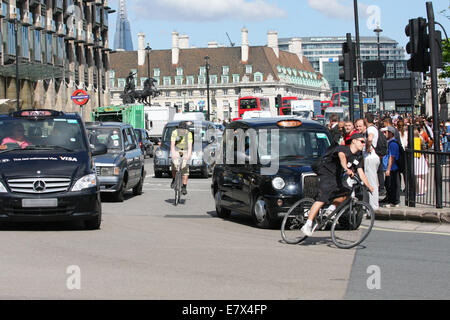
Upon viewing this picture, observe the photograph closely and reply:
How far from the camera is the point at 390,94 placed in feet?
76.4

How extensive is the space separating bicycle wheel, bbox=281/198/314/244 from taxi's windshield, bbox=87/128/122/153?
9.26 metres

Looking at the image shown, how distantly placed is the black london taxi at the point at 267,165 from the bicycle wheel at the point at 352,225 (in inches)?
79.5

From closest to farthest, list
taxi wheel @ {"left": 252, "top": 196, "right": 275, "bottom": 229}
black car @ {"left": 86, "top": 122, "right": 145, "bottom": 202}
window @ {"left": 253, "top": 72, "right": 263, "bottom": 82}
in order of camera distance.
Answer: taxi wheel @ {"left": 252, "top": 196, "right": 275, "bottom": 229} → black car @ {"left": 86, "top": 122, "right": 145, "bottom": 202} → window @ {"left": 253, "top": 72, "right": 263, "bottom": 82}

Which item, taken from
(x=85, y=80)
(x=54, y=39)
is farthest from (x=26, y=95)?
(x=85, y=80)

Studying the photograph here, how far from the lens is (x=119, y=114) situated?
54.7m

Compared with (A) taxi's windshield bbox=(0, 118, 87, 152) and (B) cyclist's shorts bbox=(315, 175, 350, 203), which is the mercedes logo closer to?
(A) taxi's windshield bbox=(0, 118, 87, 152)

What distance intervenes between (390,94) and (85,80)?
59.9 meters

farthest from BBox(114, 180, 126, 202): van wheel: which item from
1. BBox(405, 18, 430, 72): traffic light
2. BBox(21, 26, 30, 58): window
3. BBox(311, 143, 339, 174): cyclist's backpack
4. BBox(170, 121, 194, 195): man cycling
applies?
BBox(21, 26, 30, 58): window

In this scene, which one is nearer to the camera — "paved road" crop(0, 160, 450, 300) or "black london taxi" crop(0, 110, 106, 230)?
"paved road" crop(0, 160, 450, 300)

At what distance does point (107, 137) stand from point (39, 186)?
26.5 ft

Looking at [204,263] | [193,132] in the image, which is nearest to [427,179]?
[204,263]

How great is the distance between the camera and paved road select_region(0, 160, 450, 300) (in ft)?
26.1

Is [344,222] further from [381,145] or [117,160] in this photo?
[117,160]
